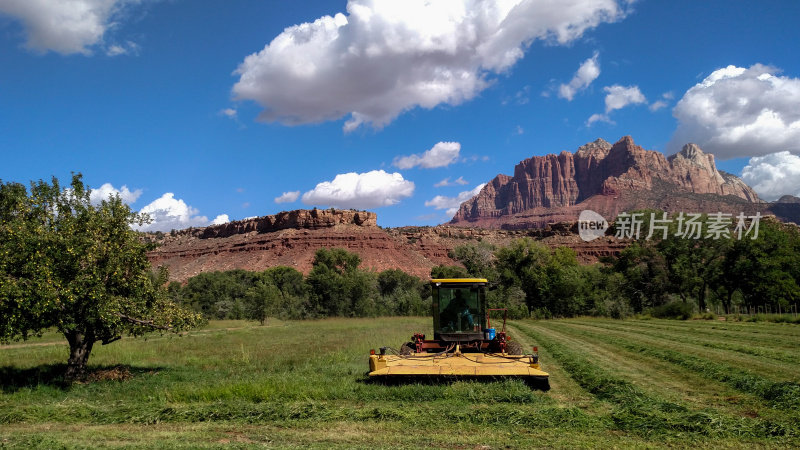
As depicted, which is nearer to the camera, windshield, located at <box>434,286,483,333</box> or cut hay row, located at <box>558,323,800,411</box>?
cut hay row, located at <box>558,323,800,411</box>

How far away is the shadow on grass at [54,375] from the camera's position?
1374 centimetres

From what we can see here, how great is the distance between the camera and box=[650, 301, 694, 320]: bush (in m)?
46.0

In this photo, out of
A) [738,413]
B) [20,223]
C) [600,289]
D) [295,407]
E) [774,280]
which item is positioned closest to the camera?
[738,413]

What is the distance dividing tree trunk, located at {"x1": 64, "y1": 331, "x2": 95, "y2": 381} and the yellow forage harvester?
8054 mm

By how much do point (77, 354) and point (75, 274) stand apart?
239 centimetres

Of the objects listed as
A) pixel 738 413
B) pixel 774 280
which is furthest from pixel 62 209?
pixel 774 280

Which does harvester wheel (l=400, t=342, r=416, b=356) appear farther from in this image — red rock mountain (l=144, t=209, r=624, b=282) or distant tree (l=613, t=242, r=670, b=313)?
red rock mountain (l=144, t=209, r=624, b=282)

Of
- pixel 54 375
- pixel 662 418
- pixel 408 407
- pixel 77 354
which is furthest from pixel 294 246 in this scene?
pixel 662 418

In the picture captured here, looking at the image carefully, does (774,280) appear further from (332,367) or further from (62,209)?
(62,209)

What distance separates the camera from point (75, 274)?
1343cm

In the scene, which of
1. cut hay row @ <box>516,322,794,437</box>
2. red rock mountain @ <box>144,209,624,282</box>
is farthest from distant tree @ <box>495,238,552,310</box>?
cut hay row @ <box>516,322,794,437</box>

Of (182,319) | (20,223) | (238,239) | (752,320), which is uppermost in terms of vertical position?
(238,239)

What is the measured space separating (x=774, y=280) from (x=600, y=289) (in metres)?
17.3

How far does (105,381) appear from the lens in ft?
46.9
